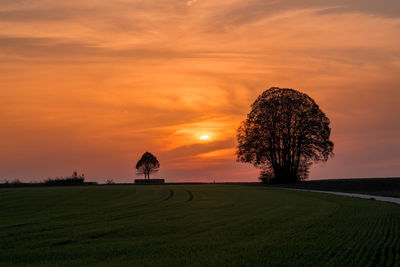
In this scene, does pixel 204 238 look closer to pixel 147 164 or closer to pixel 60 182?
pixel 60 182

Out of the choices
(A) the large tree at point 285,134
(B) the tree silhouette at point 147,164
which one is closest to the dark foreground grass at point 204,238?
(A) the large tree at point 285,134

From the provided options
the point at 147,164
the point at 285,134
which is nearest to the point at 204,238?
the point at 285,134

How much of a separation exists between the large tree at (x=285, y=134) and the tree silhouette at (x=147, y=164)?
183 feet

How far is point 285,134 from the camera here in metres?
72.6

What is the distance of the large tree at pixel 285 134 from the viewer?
71.6 metres

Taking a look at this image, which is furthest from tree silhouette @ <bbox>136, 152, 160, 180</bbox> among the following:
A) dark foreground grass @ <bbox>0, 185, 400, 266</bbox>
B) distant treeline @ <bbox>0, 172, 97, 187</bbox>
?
dark foreground grass @ <bbox>0, 185, 400, 266</bbox>

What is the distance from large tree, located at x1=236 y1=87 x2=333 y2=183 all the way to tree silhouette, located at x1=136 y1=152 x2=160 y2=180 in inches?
2197

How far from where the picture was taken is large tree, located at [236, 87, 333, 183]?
235 ft

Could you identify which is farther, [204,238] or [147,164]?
[147,164]

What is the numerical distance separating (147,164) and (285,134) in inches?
2402

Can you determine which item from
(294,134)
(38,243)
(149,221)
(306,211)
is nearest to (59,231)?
(38,243)

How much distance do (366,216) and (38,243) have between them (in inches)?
656

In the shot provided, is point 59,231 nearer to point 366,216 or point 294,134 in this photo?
point 366,216

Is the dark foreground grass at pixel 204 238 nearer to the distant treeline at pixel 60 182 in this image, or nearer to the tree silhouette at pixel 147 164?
the distant treeline at pixel 60 182
